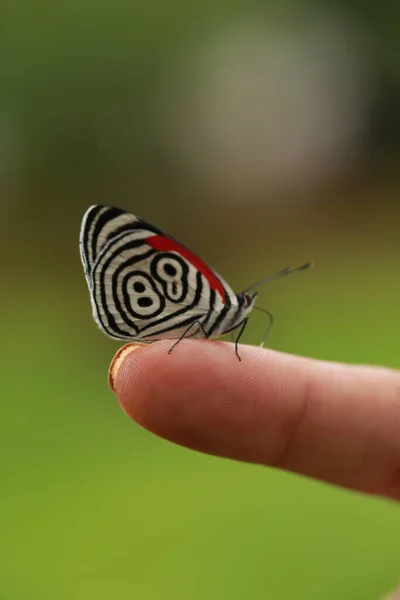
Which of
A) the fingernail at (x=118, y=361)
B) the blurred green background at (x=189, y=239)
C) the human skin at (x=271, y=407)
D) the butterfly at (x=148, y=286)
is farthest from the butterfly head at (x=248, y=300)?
the blurred green background at (x=189, y=239)

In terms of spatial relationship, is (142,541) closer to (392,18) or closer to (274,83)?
(274,83)

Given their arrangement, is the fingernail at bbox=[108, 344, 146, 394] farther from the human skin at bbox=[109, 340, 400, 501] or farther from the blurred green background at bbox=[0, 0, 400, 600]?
the blurred green background at bbox=[0, 0, 400, 600]

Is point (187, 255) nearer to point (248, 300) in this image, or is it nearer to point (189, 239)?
point (248, 300)

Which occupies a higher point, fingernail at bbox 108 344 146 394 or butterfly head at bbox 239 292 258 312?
fingernail at bbox 108 344 146 394

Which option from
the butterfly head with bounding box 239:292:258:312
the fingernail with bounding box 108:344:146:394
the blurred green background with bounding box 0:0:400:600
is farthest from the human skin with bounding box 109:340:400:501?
the blurred green background with bounding box 0:0:400:600


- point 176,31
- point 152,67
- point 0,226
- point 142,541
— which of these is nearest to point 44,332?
point 0,226

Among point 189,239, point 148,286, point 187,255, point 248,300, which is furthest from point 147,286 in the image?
point 189,239
